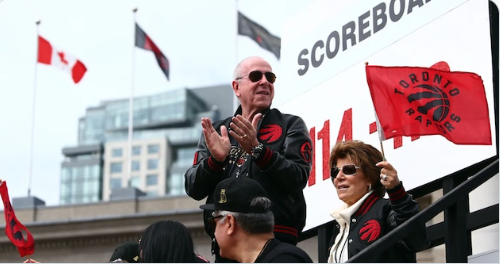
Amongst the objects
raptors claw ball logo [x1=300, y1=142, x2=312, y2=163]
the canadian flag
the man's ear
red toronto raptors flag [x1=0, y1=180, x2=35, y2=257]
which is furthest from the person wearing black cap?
the canadian flag

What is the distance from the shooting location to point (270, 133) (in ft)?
21.1

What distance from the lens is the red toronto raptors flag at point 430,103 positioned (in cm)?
650

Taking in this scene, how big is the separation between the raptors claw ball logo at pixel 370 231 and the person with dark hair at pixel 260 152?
369 millimetres

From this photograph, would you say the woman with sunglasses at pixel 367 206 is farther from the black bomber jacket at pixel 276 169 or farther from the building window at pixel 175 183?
the building window at pixel 175 183

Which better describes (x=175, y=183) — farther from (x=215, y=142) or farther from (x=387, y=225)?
(x=387, y=225)

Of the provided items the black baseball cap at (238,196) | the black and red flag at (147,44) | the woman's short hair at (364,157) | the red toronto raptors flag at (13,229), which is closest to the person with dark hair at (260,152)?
the woman's short hair at (364,157)

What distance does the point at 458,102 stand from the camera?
6605 millimetres

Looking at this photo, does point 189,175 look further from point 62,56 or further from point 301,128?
point 62,56

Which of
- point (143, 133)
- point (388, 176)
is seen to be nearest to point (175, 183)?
point (143, 133)

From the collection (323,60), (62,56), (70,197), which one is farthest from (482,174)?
(70,197)

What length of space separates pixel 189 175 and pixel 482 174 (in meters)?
1.67

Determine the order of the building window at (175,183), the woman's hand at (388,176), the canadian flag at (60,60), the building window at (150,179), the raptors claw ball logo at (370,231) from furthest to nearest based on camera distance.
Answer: the building window at (150,179) → the building window at (175,183) → the canadian flag at (60,60) → the raptors claw ball logo at (370,231) → the woman's hand at (388,176)

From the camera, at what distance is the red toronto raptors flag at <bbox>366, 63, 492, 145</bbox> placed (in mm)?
6500

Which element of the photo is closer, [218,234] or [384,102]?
[218,234]
